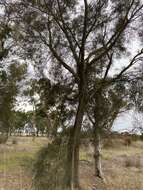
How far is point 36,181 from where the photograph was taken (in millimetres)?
11203

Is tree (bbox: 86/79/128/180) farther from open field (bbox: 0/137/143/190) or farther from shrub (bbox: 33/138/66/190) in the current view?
shrub (bbox: 33/138/66/190)

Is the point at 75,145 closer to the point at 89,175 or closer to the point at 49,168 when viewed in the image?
the point at 89,175

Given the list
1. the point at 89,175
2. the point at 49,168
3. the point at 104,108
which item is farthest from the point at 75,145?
the point at 49,168

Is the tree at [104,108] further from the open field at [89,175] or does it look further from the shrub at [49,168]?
the shrub at [49,168]

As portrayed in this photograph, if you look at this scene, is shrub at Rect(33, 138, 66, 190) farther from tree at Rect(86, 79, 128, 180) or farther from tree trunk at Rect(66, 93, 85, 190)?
tree at Rect(86, 79, 128, 180)

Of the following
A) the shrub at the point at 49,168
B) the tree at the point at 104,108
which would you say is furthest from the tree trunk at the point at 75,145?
the shrub at the point at 49,168

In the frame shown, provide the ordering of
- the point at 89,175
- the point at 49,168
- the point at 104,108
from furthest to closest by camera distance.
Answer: the point at 89,175 < the point at 104,108 < the point at 49,168

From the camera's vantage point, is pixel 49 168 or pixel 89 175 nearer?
pixel 49 168

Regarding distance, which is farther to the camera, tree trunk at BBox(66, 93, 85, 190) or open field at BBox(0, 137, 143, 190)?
open field at BBox(0, 137, 143, 190)

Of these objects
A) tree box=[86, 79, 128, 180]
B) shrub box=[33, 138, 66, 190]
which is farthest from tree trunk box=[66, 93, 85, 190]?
shrub box=[33, 138, 66, 190]

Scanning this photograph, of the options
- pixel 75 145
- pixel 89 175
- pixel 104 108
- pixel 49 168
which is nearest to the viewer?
pixel 49 168

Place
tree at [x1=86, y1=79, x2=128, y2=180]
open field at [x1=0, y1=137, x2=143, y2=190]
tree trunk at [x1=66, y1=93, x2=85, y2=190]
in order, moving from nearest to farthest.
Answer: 1. tree trunk at [x1=66, y1=93, x2=85, y2=190]
2. open field at [x1=0, y1=137, x2=143, y2=190]
3. tree at [x1=86, y1=79, x2=128, y2=180]

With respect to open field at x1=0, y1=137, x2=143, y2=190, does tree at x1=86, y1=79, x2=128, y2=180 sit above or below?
above

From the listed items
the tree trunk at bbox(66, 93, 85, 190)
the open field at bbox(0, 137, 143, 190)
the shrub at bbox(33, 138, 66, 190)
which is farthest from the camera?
the open field at bbox(0, 137, 143, 190)
